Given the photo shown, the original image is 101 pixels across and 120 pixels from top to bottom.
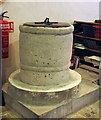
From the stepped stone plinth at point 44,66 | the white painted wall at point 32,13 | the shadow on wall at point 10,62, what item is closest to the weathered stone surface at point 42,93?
the stepped stone plinth at point 44,66

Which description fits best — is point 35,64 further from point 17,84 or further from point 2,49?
point 2,49

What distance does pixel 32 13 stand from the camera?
2.79m

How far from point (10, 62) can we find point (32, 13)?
82 centimetres

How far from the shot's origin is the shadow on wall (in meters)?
2.67

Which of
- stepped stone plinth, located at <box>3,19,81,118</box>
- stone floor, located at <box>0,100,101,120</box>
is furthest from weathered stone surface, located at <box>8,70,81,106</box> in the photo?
stone floor, located at <box>0,100,101,120</box>

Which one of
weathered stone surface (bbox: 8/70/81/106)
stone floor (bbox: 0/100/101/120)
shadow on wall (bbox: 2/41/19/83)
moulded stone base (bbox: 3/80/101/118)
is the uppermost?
shadow on wall (bbox: 2/41/19/83)

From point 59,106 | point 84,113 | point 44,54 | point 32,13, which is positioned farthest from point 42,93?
point 32,13

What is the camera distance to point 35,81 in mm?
2184

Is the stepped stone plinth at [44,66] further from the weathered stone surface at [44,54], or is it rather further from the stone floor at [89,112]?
the stone floor at [89,112]

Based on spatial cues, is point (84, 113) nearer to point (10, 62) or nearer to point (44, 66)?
point (44, 66)

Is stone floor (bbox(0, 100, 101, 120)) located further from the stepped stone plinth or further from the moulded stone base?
the stepped stone plinth

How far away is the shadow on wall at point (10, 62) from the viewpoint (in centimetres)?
267

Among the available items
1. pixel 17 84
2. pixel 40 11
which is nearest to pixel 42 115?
pixel 17 84

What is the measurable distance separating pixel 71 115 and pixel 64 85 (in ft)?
1.19
